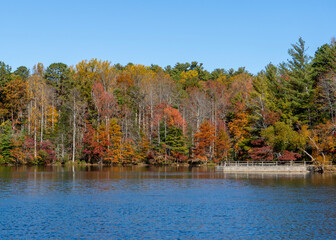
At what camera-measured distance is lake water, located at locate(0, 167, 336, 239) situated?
95.3 feet

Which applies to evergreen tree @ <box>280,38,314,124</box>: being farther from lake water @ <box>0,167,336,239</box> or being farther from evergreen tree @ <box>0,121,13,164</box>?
evergreen tree @ <box>0,121,13,164</box>

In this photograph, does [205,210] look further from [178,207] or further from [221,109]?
[221,109]

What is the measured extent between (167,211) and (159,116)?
77.8m

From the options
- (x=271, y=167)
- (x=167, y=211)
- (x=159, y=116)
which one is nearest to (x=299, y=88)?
(x=271, y=167)

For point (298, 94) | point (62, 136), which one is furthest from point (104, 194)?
point (62, 136)

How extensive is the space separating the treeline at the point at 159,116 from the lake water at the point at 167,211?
31624mm

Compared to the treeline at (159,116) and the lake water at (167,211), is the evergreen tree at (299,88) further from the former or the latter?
the lake water at (167,211)

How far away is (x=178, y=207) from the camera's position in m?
39.3

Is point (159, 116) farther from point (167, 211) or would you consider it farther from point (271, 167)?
point (167, 211)

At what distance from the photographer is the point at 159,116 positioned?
375ft

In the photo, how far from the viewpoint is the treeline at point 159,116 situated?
8569cm

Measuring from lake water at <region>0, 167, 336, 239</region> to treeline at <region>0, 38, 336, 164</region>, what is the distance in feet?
104

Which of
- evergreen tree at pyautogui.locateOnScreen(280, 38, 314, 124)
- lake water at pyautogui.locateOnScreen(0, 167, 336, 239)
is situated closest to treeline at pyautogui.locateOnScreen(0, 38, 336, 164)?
evergreen tree at pyautogui.locateOnScreen(280, 38, 314, 124)

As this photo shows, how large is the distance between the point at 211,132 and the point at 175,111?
47.7 ft
